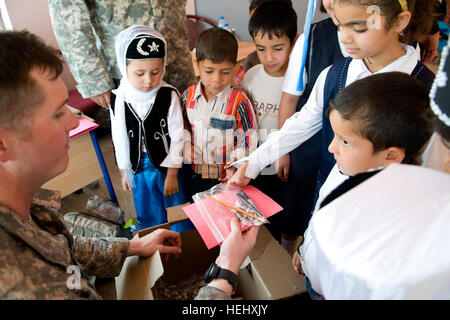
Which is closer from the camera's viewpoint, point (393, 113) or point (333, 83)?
point (393, 113)

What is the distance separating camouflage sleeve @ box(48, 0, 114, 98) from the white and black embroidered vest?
16 centimetres

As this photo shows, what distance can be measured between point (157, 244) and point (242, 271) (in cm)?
37

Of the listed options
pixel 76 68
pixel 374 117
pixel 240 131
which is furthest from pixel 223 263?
pixel 76 68

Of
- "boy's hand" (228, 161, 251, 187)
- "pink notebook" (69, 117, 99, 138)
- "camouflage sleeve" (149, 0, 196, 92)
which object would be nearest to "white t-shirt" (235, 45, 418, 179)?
"boy's hand" (228, 161, 251, 187)

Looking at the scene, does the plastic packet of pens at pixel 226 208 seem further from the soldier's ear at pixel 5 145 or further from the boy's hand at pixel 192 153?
the soldier's ear at pixel 5 145

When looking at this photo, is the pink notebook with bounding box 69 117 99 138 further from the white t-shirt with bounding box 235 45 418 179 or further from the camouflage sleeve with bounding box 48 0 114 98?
Result: the white t-shirt with bounding box 235 45 418 179

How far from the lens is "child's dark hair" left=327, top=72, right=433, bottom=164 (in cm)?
94

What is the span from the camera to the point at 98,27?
2.01m

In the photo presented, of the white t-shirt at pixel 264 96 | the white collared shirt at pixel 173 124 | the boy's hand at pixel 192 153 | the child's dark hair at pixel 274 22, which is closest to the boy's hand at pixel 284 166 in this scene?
the white t-shirt at pixel 264 96

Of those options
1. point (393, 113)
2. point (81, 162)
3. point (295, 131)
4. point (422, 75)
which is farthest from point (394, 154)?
point (81, 162)

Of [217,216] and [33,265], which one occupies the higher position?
[33,265]

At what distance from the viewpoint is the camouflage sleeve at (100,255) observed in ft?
3.94

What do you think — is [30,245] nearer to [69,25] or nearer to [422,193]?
[422,193]

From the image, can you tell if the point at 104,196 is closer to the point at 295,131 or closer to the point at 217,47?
the point at 217,47
